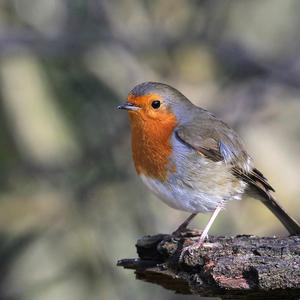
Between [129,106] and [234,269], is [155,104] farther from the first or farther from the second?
[234,269]

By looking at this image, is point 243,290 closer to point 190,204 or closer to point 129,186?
point 190,204

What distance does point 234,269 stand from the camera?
397cm

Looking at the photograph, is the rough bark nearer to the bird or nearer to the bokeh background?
the bird

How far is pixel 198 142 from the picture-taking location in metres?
5.37

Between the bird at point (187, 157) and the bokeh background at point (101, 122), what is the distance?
249 cm

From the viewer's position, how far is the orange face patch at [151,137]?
17.3 feet

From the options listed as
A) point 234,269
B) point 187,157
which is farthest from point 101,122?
point 234,269

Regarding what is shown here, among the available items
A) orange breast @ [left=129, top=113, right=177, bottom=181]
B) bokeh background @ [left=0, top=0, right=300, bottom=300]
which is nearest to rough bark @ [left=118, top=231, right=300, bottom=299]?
orange breast @ [left=129, top=113, right=177, bottom=181]

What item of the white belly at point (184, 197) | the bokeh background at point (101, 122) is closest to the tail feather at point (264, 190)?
the white belly at point (184, 197)

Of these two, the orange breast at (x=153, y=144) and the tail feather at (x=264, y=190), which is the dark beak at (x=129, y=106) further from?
the tail feather at (x=264, y=190)

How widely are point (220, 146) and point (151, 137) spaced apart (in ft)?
1.48

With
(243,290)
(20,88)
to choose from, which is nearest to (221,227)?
(20,88)

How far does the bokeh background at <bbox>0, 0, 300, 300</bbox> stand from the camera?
8.09 metres

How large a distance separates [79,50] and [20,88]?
68cm
